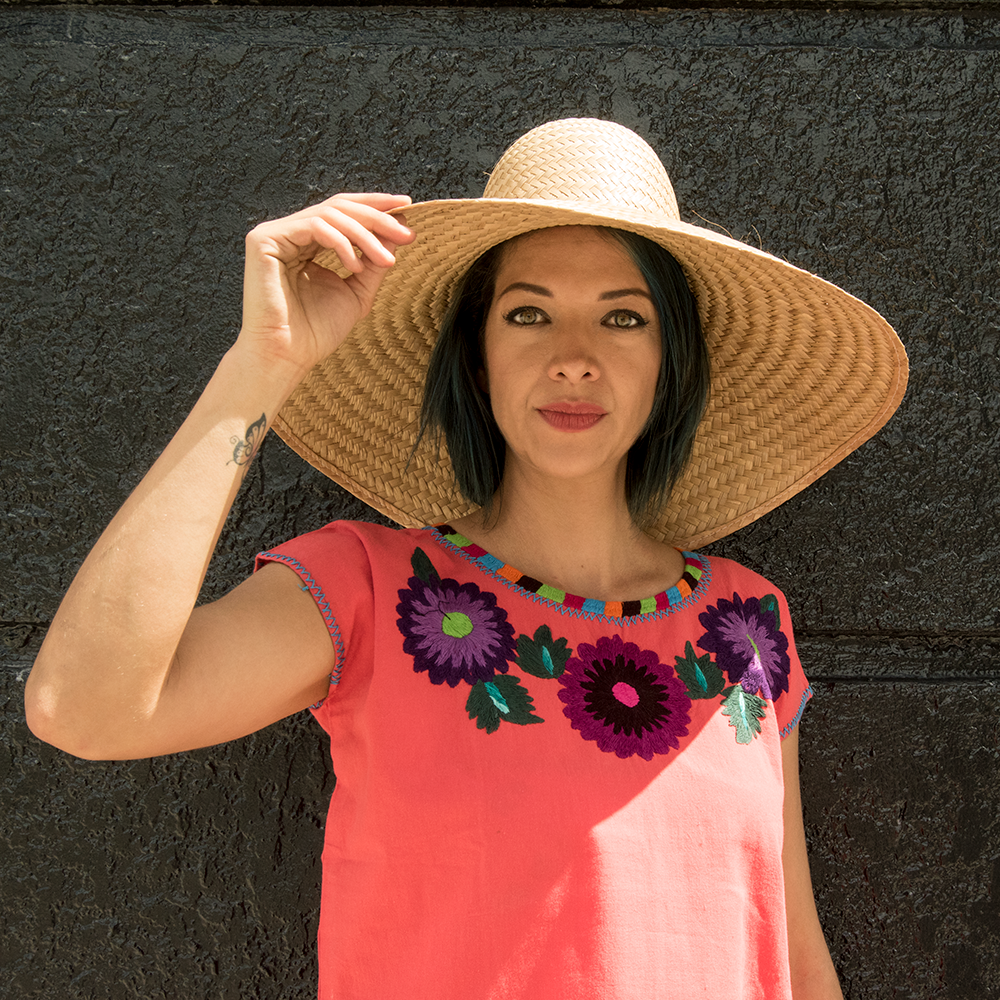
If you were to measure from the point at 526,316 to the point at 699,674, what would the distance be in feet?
2.19

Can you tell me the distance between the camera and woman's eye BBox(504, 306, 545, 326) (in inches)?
59.1

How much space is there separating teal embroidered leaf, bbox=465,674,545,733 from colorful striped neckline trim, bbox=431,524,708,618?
0.18m

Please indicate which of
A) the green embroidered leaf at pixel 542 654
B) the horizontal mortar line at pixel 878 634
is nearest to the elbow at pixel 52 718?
the green embroidered leaf at pixel 542 654

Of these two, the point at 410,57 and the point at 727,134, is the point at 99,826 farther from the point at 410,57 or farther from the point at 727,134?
the point at 727,134

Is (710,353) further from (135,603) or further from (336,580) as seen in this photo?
(135,603)

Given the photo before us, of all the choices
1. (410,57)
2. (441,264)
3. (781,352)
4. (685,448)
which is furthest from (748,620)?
(410,57)

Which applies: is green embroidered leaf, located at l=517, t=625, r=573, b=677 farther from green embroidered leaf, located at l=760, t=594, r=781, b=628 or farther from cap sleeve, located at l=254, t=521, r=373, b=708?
green embroidered leaf, located at l=760, t=594, r=781, b=628

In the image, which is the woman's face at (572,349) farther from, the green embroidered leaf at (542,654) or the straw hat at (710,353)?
the green embroidered leaf at (542,654)

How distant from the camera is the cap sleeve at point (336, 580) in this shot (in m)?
1.36

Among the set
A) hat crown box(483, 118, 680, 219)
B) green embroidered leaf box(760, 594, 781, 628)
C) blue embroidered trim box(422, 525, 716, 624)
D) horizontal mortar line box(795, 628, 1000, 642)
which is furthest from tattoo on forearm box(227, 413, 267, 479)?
horizontal mortar line box(795, 628, 1000, 642)

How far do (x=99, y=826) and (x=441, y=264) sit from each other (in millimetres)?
1401

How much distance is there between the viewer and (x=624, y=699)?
144 centimetres

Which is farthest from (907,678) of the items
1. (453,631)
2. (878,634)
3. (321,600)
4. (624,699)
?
(321,600)

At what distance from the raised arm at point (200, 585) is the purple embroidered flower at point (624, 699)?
15.7 inches
